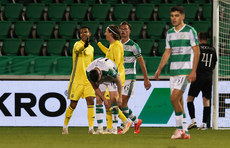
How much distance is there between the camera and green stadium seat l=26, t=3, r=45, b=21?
16.8 meters

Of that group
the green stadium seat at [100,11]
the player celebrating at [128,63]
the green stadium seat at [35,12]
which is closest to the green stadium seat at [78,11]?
the green stadium seat at [100,11]

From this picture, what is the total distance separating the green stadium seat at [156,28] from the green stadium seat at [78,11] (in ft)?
6.95

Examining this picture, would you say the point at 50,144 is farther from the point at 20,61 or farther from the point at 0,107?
the point at 20,61

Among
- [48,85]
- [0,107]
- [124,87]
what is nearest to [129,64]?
[124,87]

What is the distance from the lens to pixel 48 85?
12070mm

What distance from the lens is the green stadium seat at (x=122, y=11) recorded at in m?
16.4

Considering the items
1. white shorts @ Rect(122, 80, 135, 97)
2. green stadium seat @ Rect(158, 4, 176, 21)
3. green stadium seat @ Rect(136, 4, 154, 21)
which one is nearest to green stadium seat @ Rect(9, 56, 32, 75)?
white shorts @ Rect(122, 80, 135, 97)

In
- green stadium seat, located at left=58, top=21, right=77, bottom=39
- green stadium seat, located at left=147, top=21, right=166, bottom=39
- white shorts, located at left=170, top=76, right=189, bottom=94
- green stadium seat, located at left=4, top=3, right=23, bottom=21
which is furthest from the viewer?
green stadium seat, located at left=4, top=3, right=23, bottom=21

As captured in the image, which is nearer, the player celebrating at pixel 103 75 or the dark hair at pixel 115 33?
the player celebrating at pixel 103 75

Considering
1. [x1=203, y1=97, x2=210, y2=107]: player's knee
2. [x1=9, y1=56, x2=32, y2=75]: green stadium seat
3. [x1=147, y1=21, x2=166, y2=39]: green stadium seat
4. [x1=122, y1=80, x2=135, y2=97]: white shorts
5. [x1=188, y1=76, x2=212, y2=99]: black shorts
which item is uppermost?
[x1=147, y1=21, x2=166, y2=39]: green stadium seat

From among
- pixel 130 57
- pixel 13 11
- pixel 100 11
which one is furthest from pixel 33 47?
pixel 130 57

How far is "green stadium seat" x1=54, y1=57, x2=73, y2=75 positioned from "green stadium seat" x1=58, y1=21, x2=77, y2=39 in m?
3.13

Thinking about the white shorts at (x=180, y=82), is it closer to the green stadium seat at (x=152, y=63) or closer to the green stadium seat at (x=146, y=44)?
the green stadium seat at (x=152, y=63)

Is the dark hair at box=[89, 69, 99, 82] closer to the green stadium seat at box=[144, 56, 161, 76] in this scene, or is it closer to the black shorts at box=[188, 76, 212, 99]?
the black shorts at box=[188, 76, 212, 99]
